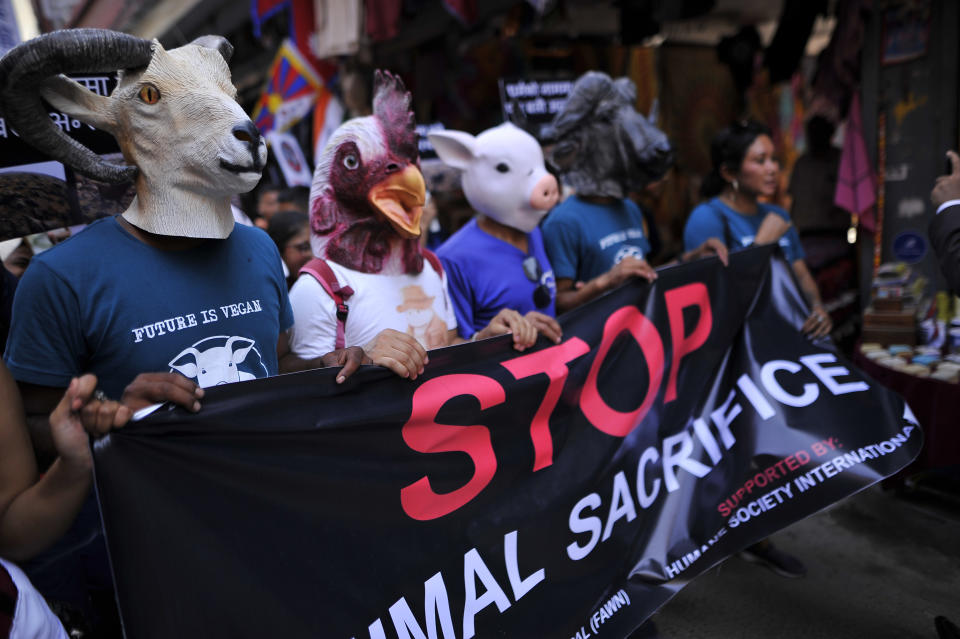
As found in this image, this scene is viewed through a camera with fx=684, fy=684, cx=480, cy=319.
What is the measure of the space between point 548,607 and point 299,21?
604 cm

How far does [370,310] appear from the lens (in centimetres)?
214

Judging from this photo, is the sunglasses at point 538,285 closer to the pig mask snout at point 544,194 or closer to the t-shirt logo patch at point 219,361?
the pig mask snout at point 544,194

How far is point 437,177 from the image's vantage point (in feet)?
15.2

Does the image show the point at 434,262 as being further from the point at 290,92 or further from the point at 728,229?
the point at 290,92

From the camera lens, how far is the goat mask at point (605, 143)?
3.14 meters

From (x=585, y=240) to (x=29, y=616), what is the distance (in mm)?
2402

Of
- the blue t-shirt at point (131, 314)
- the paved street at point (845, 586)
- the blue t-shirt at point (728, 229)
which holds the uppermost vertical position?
the blue t-shirt at point (131, 314)

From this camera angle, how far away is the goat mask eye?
5.17 feet

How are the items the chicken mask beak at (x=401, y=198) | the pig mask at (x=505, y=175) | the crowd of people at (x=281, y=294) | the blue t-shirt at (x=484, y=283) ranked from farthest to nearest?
the pig mask at (x=505, y=175) < the blue t-shirt at (x=484, y=283) < the chicken mask beak at (x=401, y=198) < the crowd of people at (x=281, y=294)

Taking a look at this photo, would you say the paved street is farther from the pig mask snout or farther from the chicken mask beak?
the chicken mask beak

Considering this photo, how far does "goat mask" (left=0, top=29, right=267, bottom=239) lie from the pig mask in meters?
1.20

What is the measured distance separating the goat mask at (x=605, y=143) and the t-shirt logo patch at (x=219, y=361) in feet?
6.36

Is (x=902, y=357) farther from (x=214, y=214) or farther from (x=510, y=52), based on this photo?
(x=510, y=52)

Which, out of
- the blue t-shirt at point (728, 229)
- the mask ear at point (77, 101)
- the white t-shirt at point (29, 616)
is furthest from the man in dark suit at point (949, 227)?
the white t-shirt at point (29, 616)
